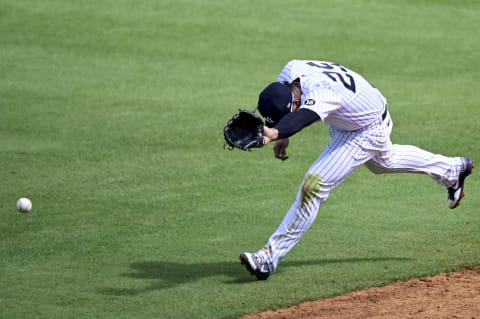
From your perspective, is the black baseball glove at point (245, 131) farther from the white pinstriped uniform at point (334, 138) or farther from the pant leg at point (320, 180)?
the pant leg at point (320, 180)

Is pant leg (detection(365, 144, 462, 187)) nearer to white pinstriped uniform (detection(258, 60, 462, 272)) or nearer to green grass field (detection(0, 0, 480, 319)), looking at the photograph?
white pinstriped uniform (detection(258, 60, 462, 272))

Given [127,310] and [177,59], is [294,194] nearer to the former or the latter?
[127,310]

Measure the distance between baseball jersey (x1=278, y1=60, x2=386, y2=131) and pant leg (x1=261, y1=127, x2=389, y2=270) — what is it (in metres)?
0.12

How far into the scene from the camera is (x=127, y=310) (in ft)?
24.7

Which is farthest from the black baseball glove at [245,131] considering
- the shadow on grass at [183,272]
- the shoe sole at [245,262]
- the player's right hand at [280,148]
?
the shadow on grass at [183,272]

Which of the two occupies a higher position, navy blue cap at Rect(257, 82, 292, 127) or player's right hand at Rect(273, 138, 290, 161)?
navy blue cap at Rect(257, 82, 292, 127)

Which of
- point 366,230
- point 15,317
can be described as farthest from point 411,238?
point 15,317

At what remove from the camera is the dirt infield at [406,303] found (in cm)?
729

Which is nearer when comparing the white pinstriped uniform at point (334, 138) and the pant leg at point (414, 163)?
the white pinstriped uniform at point (334, 138)

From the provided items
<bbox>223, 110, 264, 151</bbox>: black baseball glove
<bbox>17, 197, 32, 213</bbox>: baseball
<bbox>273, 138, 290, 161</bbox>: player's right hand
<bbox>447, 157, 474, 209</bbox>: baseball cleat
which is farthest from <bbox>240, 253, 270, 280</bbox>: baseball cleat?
<bbox>17, 197, 32, 213</bbox>: baseball

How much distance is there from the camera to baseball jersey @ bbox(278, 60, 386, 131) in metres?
7.60

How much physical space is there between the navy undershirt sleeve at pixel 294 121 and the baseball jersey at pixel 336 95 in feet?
0.23

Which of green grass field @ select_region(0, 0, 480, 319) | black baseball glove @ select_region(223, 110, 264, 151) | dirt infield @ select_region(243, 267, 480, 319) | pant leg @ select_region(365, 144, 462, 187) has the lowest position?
green grass field @ select_region(0, 0, 480, 319)

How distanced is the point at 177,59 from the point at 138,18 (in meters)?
2.12
